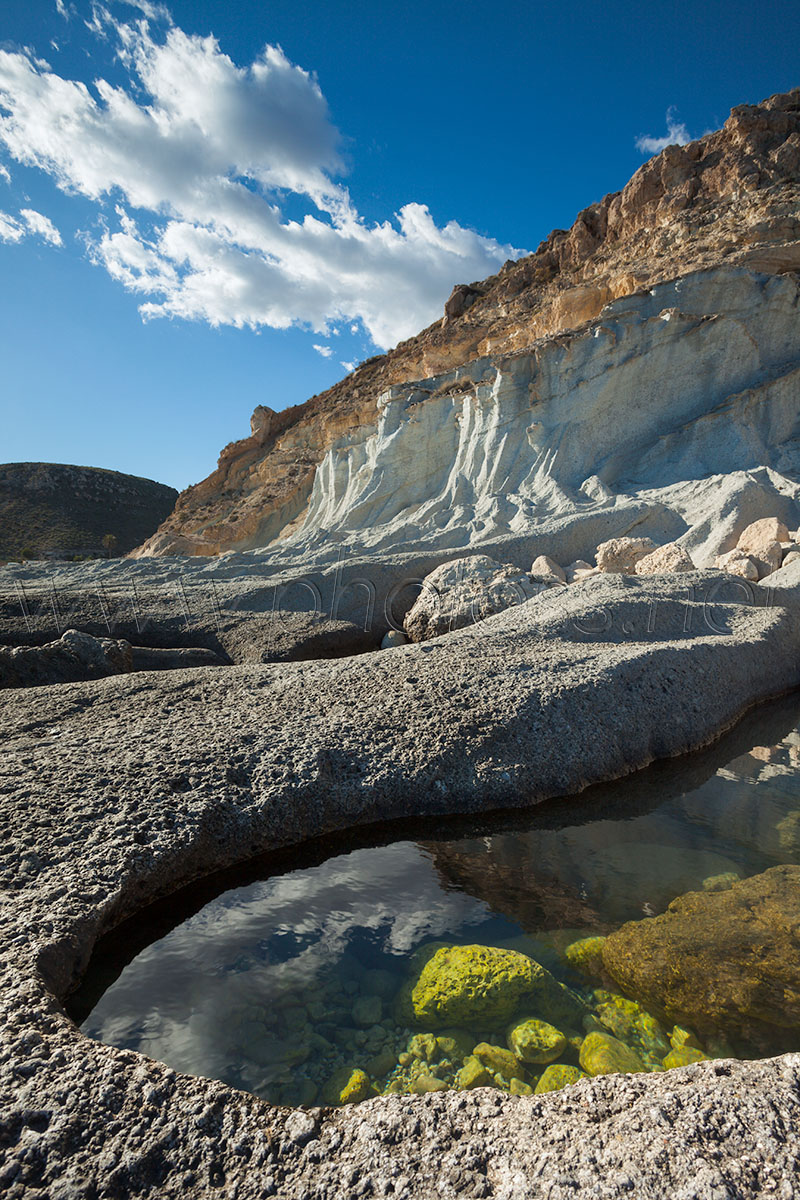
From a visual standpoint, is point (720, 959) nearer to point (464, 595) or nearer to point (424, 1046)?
point (424, 1046)

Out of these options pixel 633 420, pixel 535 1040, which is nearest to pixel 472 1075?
pixel 535 1040

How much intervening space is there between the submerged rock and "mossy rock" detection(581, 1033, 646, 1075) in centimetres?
31

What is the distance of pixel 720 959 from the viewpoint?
2.78 m

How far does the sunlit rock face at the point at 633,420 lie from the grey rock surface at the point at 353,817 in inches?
321

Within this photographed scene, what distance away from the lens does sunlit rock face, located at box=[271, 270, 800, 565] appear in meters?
15.1

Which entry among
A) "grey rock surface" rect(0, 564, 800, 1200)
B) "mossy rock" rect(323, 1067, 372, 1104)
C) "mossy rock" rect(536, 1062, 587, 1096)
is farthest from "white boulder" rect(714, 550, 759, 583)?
"mossy rock" rect(323, 1067, 372, 1104)

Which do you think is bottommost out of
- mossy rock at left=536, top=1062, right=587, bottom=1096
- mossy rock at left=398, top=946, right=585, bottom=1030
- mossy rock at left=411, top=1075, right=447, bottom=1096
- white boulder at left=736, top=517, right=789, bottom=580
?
mossy rock at left=411, top=1075, right=447, bottom=1096

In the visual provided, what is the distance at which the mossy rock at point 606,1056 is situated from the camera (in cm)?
228

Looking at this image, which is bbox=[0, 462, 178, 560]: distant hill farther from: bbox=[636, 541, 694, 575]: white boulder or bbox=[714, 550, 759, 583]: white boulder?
bbox=[714, 550, 759, 583]: white boulder

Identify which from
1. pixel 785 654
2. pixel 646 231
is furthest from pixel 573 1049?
pixel 646 231

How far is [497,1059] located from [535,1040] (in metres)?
0.18

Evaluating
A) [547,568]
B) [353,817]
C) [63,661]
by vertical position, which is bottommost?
[353,817]

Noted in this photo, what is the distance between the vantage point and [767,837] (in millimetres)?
3953

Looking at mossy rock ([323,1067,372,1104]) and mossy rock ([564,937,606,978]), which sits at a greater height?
mossy rock ([564,937,606,978])
